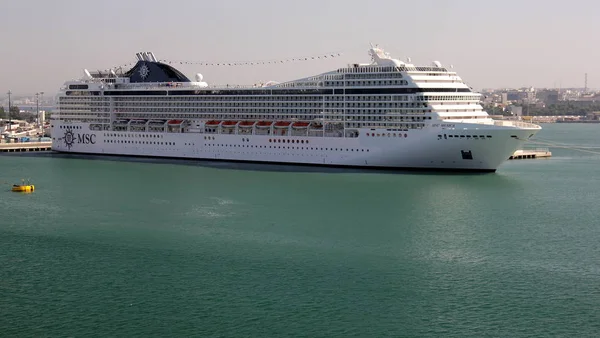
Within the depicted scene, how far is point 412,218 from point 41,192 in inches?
633

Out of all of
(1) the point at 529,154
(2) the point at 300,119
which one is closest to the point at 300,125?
(2) the point at 300,119

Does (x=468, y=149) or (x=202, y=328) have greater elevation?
(x=468, y=149)

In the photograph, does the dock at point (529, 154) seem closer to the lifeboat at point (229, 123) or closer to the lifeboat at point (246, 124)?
the lifeboat at point (246, 124)

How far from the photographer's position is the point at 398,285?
60.0 ft

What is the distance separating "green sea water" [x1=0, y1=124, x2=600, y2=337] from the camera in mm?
16016

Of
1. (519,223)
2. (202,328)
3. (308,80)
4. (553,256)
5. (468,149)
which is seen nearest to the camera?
(202,328)

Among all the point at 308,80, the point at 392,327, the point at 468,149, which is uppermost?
the point at 308,80

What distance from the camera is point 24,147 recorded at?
5781 centimetres

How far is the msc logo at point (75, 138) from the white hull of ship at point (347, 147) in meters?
0.67

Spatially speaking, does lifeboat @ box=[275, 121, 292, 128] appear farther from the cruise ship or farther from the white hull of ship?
the white hull of ship

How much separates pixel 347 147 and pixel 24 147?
94.7ft

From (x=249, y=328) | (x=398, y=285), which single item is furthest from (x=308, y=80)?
(x=249, y=328)

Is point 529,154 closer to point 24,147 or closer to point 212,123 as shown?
point 212,123

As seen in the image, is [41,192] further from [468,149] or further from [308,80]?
[468,149]
